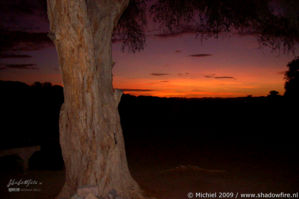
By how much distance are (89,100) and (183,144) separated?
9.79m

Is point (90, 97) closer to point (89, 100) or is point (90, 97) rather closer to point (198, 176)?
point (89, 100)

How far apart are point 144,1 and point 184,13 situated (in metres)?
1.21

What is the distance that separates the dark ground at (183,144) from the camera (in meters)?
6.75

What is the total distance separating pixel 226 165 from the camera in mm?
9188

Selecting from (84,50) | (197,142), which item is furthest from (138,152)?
(84,50)

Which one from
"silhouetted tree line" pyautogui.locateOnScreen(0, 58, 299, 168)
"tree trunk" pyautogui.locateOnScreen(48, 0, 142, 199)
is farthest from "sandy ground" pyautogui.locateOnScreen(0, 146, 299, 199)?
"silhouetted tree line" pyautogui.locateOnScreen(0, 58, 299, 168)

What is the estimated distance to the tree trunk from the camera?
4.73 metres

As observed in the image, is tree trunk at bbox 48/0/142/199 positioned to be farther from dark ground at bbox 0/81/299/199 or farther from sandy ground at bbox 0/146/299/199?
dark ground at bbox 0/81/299/199

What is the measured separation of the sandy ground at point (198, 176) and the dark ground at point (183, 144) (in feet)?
0.07

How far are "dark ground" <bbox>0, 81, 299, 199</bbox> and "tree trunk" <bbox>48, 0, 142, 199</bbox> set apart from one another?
1165 millimetres

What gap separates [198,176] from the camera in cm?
704

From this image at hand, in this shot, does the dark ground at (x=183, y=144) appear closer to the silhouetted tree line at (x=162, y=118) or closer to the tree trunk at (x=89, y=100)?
the silhouetted tree line at (x=162, y=118)

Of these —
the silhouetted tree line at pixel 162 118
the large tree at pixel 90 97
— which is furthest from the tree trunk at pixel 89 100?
the silhouetted tree line at pixel 162 118

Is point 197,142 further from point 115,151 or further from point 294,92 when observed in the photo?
point 294,92
